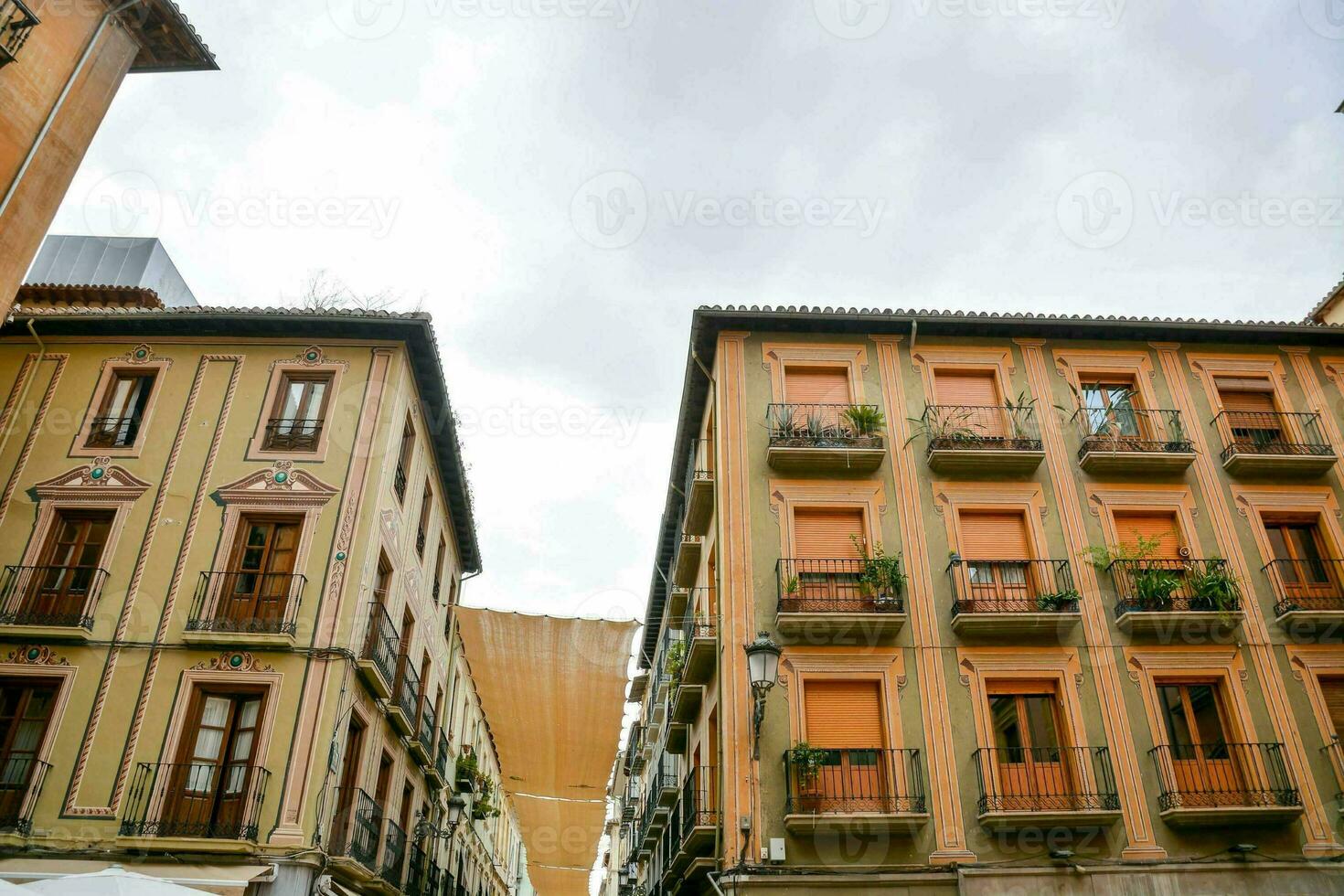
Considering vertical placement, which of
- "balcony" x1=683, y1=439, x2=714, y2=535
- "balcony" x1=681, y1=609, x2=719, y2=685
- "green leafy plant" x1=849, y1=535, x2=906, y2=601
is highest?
"balcony" x1=683, y1=439, x2=714, y2=535

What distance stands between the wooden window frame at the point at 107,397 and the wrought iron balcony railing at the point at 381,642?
5.10m

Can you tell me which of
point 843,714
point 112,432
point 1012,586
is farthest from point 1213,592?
point 112,432

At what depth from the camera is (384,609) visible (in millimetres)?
16156

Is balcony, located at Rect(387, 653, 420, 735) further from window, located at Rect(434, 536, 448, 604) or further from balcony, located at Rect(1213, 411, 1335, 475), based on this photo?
balcony, located at Rect(1213, 411, 1335, 475)

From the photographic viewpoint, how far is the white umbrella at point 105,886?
8992mm

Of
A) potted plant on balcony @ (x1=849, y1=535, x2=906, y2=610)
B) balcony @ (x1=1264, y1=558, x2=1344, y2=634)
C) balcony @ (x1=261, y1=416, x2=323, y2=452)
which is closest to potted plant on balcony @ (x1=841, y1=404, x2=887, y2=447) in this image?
potted plant on balcony @ (x1=849, y1=535, x2=906, y2=610)

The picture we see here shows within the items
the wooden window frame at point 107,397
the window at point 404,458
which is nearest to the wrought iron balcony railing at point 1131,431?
the window at point 404,458

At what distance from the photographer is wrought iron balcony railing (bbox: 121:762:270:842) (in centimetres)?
1241

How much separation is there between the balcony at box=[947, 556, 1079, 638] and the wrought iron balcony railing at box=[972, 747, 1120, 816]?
1837 mm

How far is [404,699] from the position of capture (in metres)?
17.3

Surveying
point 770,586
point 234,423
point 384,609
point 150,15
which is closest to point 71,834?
point 384,609

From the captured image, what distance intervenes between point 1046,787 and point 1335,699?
5404 mm

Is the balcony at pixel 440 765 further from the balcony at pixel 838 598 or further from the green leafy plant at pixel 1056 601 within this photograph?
the green leafy plant at pixel 1056 601

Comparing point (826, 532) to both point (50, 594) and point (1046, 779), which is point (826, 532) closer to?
point (1046, 779)
